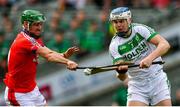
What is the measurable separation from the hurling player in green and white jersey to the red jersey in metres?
1.23

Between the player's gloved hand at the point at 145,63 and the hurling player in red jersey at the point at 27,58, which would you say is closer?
the player's gloved hand at the point at 145,63

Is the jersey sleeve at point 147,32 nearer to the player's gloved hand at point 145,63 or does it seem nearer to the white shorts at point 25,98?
the player's gloved hand at point 145,63

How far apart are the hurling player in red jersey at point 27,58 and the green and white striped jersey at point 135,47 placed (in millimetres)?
702

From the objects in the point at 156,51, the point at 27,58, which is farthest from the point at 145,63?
the point at 27,58

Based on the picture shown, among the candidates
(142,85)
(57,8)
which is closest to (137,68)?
(142,85)

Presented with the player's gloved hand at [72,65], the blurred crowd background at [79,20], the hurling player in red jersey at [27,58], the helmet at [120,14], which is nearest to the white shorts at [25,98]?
the hurling player in red jersey at [27,58]

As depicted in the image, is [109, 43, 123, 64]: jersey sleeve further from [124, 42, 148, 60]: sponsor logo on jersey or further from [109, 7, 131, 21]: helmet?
[109, 7, 131, 21]: helmet

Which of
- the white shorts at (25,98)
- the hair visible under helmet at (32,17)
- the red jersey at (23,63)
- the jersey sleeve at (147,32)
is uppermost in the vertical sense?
the hair visible under helmet at (32,17)

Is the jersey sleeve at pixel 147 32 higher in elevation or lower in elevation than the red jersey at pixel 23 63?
higher

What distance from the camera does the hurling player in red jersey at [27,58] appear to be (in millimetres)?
12637

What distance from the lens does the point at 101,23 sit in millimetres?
20766

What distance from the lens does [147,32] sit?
42.4ft

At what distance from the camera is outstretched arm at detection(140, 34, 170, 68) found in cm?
1223

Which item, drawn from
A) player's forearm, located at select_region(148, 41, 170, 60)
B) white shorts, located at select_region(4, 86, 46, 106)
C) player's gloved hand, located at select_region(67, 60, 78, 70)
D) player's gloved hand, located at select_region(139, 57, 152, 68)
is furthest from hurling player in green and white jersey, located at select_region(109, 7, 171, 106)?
white shorts, located at select_region(4, 86, 46, 106)
